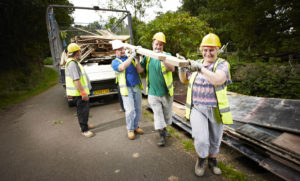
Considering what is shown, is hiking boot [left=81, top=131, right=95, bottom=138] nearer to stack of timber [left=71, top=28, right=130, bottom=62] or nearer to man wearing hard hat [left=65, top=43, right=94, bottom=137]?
man wearing hard hat [left=65, top=43, right=94, bottom=137]

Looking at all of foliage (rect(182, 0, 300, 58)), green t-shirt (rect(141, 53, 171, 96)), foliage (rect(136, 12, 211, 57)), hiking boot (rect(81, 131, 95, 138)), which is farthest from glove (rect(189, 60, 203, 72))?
foliage (rect(182, 0, 300, 58))

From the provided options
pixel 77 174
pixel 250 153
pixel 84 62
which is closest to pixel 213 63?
pixel 250 153

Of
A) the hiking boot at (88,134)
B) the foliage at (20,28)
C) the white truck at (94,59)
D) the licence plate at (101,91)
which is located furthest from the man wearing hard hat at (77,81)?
the foliage at (20,28)

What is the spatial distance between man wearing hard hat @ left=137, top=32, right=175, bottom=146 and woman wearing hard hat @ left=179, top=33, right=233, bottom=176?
563 millimetres

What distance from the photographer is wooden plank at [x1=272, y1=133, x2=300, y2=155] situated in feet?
6.45

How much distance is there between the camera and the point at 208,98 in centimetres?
202

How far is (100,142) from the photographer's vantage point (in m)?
3.51

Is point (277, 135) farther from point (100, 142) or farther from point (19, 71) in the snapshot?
point (19, 71)

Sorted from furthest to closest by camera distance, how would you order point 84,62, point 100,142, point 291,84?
point 84,62, point 291,84, point 100,142

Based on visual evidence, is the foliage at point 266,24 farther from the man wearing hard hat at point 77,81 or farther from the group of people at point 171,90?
the man wearing hard hat at point 77,81

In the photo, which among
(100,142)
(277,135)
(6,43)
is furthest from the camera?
(6,43)

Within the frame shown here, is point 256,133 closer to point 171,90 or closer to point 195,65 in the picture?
point 171,90

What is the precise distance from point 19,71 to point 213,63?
14.9 meters

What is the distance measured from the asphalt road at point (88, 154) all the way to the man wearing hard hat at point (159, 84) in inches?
20.6
